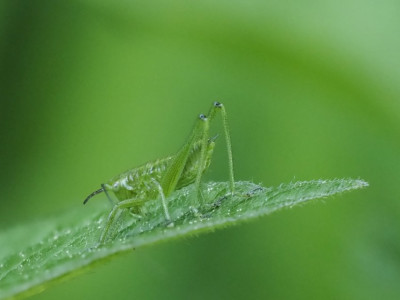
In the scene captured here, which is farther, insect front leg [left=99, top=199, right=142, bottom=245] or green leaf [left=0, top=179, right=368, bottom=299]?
insect front leg [left=99, top=199, right=142, bottom=245]

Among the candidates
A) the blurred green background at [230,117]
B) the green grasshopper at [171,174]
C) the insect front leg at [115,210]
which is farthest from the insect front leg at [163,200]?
the blurred green background at [230,117]

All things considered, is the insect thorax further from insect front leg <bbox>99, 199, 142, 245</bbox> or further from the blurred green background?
the blurred green background

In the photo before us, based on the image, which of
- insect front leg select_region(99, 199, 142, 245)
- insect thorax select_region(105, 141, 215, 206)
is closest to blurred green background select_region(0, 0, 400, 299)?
insect thorax select_region(105, 141, 215, 206)

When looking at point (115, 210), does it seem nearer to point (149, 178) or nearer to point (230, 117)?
point (149, 178)

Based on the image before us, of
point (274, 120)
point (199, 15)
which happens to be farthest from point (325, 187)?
point (199, 15)

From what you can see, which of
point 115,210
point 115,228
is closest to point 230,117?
point 115,210

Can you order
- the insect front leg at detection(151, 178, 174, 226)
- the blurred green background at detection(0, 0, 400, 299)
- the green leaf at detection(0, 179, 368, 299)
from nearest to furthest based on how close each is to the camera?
the green leaf at detection(0, 179, 368, 299), the insect front leg at detection(151, 178, 174, 226), the blurred green background at detection(0, 0, 400, 299)
